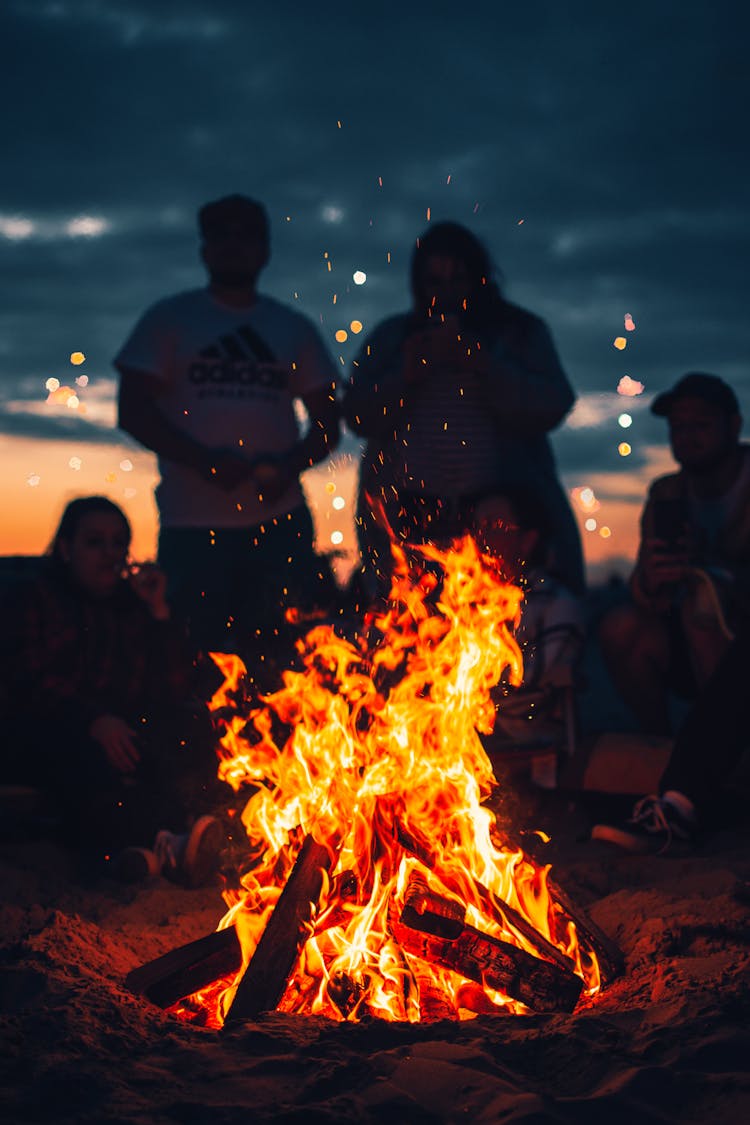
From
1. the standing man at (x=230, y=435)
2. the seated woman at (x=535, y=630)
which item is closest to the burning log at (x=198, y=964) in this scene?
the standing man at (x=230, y=435)

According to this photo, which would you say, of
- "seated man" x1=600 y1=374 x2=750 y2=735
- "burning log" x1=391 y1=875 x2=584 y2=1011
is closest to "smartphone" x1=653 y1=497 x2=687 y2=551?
"seated man" x1=600 y1=374 x2=750 y2=735

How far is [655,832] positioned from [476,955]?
1.65 meters

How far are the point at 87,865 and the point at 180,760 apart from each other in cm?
62

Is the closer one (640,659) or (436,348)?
(436,348)

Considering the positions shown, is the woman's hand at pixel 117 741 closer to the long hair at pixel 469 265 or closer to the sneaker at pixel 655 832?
the sneaker at pixel 655 832

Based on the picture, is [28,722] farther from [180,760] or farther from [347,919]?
[347,919]

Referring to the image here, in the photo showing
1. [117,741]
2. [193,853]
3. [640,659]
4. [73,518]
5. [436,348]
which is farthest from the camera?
[640,659]

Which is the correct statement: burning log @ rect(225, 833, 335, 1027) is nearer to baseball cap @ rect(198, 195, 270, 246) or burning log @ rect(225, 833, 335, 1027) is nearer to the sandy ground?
the sandy ground

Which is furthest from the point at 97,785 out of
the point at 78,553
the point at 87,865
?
the point at 78,553

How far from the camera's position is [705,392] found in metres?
5.63

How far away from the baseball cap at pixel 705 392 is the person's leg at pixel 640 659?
43.0 inches

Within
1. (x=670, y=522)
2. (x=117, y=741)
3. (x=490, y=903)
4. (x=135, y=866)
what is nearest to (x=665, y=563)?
(x=670, y=522)

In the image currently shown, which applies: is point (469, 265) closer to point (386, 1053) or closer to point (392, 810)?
point (392, 810)

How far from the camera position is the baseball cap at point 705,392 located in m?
Result: 5.63
